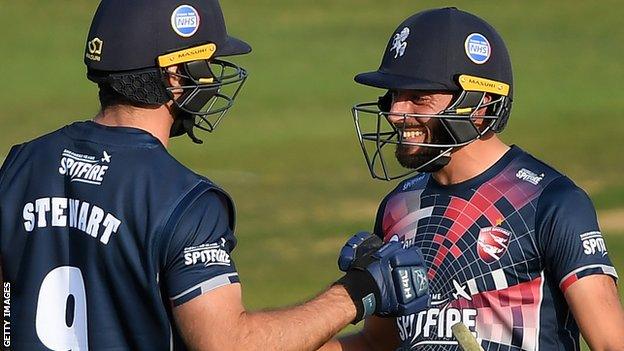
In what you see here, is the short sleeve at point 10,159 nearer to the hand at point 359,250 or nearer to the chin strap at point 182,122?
the chin strap at point 182,122

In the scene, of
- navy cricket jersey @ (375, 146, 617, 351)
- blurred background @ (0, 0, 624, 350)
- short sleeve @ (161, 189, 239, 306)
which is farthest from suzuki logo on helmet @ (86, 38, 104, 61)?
blurred background @ (0, 0, 624, 350)

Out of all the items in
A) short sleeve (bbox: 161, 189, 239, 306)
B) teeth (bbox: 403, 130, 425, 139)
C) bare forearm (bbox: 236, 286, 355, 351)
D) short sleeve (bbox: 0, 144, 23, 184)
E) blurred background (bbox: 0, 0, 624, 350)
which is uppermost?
short sleeve (bbox: 0, 144, 23, 184)

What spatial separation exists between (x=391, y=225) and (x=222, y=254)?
1.25 metres

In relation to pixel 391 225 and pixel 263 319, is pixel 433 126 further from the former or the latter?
pixel 263 319

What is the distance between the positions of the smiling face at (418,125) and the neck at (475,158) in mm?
91

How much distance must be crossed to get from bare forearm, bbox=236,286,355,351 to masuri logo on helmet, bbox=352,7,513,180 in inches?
28.2

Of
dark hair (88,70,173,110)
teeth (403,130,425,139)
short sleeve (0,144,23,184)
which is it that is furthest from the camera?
teeth (403,130,425,139)

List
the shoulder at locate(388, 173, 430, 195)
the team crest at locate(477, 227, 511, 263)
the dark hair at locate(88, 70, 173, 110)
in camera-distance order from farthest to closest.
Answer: the shoulder at locate(388, 173, 430, 195) → the team crest at locate(477, 227, 511, 263) → the dark hair at locate(88, 70, 173, 110)

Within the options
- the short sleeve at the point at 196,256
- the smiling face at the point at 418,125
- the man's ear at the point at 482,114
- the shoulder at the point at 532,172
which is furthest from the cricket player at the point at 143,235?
the man's ear at the point at 482,114

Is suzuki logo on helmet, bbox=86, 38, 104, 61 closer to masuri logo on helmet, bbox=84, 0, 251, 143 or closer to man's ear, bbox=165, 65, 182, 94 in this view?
masuri logo on helmet, bbox=84, 0, 251, 143

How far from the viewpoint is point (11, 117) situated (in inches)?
817

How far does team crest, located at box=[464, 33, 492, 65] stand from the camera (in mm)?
6410

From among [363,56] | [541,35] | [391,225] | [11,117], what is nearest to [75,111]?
[11,117]

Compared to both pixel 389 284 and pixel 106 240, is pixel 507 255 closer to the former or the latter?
pixel 389 284
